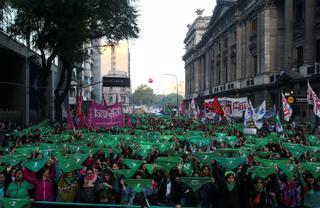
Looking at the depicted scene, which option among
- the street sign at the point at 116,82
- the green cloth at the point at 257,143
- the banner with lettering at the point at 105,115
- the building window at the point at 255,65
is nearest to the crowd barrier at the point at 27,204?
the green cloth at the point at 257,143

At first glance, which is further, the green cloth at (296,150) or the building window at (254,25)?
the building window at (254,25)

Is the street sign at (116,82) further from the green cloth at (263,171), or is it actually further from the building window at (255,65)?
the green cloth at (263,171)

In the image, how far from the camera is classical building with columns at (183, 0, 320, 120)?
34.0 m

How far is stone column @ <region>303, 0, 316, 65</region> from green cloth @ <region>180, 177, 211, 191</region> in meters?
26.5

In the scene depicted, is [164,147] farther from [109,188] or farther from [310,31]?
[310,31]

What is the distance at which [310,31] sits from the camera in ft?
111

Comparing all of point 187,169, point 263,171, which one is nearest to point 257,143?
point 187,169

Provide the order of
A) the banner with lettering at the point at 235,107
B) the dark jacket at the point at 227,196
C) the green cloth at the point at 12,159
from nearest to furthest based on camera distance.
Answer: the dark jacket at the point at 227,196
the green cloth at the point at 12,159
the banner with lettering at the point at 235,107

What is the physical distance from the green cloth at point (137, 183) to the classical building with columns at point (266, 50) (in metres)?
14.9

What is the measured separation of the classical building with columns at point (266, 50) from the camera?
111 feet


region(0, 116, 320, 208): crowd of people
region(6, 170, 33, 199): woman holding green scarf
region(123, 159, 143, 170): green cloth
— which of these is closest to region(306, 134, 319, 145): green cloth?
region(0, 116, 320, 208): crowd of people

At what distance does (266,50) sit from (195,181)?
113 ft

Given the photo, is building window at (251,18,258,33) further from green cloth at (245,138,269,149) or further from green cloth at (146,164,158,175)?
green cloth at (146,164,158,175)

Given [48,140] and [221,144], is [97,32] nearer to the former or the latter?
[48,140]
